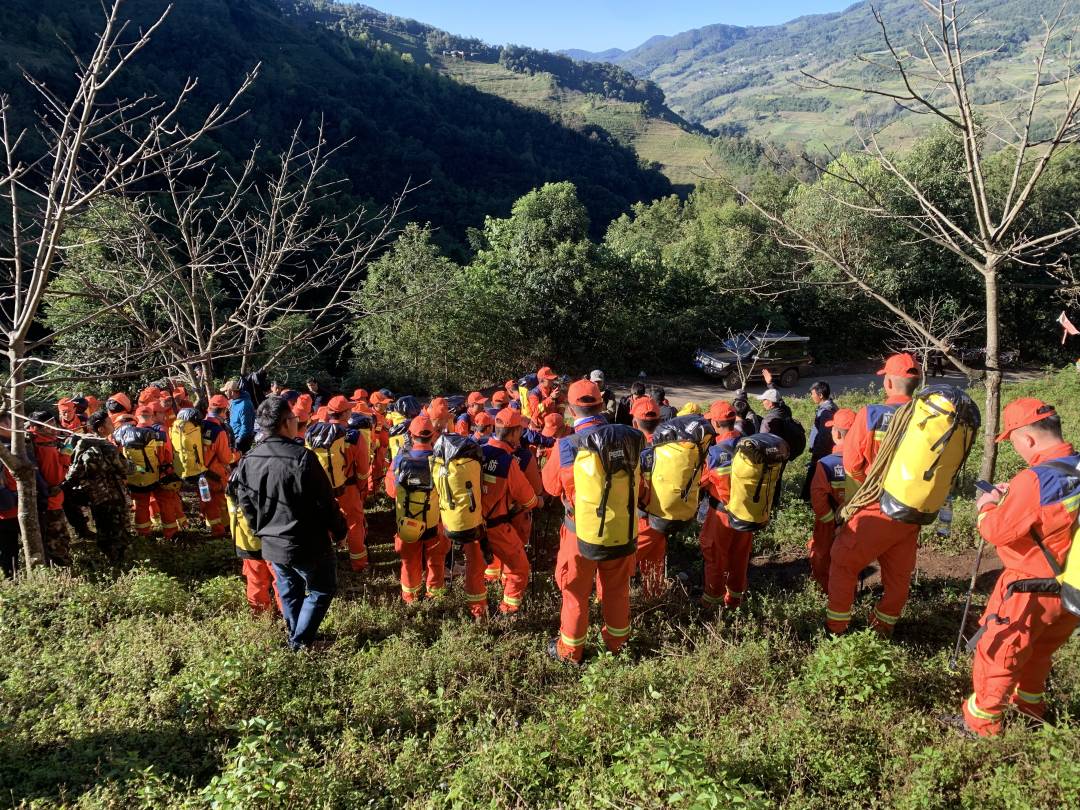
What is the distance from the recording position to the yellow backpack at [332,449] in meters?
5.92

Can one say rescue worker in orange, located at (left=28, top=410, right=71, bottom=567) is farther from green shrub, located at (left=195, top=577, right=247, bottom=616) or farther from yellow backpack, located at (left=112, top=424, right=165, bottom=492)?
green shrub, located at (left=195, top=577, right=247, bottom=616)

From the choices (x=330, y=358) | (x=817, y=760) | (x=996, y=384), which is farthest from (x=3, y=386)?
(x=330, y=358)

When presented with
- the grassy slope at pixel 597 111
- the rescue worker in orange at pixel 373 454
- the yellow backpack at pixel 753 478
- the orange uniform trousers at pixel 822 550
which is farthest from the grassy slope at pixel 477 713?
the grassy slope at pixel 597 111

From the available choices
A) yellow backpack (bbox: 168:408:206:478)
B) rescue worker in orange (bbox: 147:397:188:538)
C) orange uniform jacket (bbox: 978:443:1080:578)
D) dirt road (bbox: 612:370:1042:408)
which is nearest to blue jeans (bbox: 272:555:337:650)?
yellow backpack (bbox: 168:408:206:478)

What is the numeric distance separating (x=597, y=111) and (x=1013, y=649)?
383 ft

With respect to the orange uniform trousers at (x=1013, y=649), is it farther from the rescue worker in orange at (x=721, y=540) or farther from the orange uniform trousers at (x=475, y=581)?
the orange uniform trousers at (x=475, y=581)

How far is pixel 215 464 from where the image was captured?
6.92m

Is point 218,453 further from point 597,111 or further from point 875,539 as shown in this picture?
point 597,111

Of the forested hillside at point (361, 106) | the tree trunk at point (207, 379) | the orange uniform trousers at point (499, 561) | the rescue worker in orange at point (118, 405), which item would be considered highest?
the forested hillside at point (361, 106)

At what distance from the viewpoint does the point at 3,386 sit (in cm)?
384

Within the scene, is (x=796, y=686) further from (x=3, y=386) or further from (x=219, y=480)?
(x=219, y=480)

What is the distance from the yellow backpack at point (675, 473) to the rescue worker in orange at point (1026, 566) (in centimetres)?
186

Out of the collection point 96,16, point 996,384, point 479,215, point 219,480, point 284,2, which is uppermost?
point 284,2

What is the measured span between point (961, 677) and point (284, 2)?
390 ft
